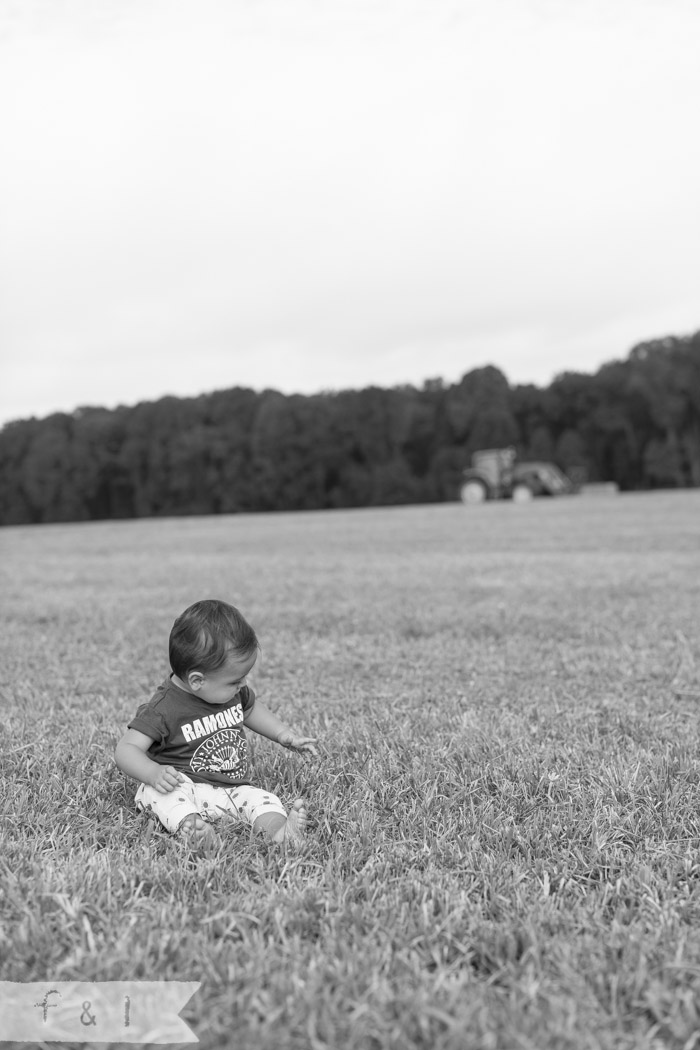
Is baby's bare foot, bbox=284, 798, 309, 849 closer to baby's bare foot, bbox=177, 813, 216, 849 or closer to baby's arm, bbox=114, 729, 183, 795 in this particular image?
baby's bare foot, bbox=177, 813, 216, 849

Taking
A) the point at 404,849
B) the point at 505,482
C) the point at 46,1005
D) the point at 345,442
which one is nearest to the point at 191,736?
the point at 404,849

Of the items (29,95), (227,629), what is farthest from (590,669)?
(29,95)

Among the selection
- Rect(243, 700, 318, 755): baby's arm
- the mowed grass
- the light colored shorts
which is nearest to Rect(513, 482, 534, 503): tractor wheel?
the mowed grass

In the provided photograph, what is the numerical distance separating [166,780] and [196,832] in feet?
0.65

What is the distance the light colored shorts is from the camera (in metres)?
2.55

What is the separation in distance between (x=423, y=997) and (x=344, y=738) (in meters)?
1.88

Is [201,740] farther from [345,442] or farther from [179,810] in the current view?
[345,442]

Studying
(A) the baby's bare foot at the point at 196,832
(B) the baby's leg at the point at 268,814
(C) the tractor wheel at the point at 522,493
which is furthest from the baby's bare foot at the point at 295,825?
(C) the tractor wheel at the point at 522,493

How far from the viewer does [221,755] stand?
2.85m

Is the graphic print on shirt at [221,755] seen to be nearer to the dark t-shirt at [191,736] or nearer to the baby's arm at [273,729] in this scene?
the dark t-shirt at [191,736]

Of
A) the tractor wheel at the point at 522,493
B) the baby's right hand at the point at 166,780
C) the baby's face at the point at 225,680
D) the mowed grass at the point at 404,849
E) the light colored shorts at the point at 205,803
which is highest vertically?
the tractor wheel at the point at 522,493

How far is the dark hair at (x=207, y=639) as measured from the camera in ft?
8.92

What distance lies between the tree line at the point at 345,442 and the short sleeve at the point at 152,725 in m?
53.4

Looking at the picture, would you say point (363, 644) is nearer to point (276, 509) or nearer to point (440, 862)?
point (440, 862)
